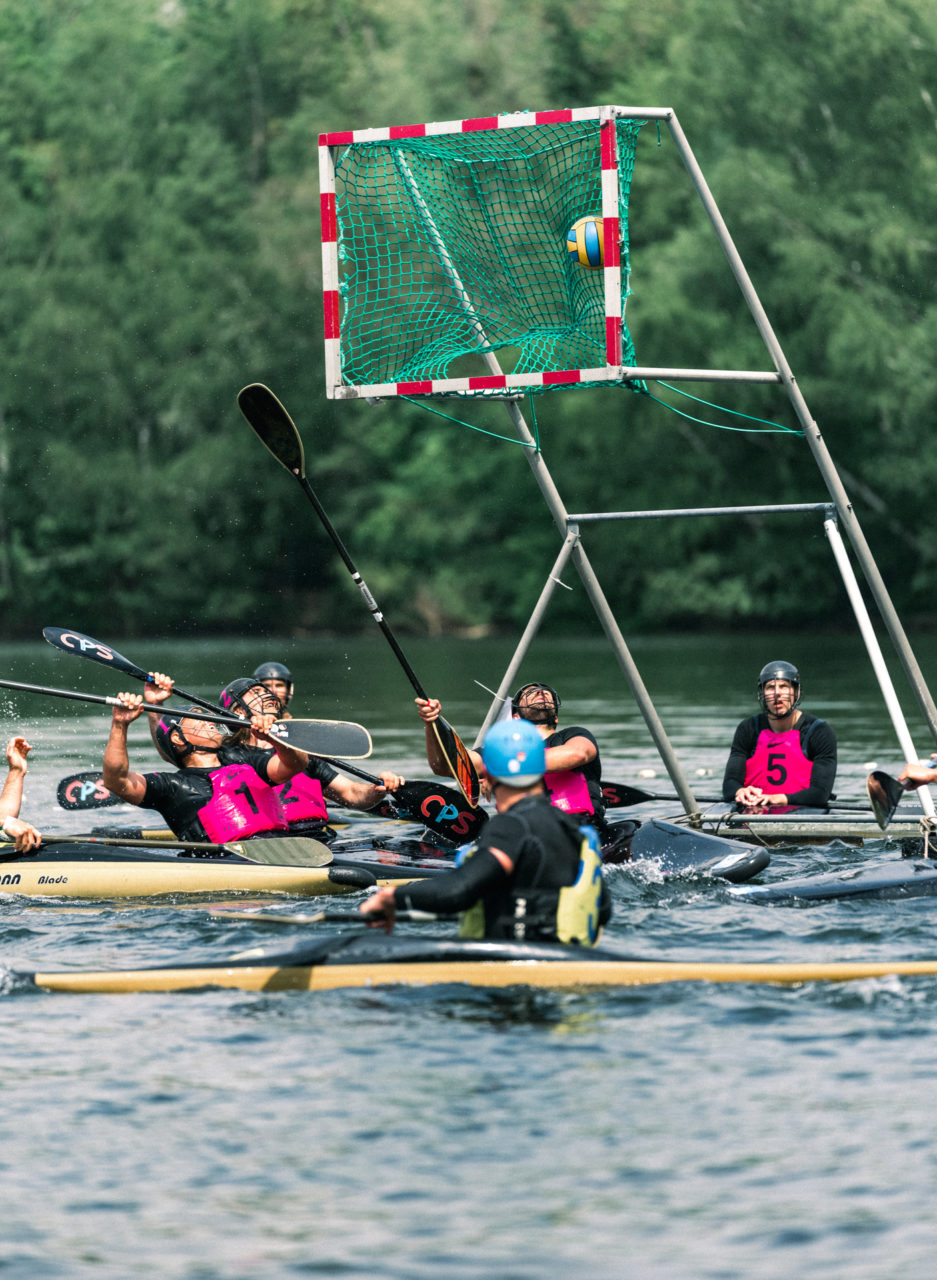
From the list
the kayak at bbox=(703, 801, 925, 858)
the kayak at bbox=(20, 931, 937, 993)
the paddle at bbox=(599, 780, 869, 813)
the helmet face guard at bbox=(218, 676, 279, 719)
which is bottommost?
the kayak at bbox=(20, 931, 937, 993)

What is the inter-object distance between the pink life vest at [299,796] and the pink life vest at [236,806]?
19cm

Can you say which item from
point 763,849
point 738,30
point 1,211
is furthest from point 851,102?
point 763,849

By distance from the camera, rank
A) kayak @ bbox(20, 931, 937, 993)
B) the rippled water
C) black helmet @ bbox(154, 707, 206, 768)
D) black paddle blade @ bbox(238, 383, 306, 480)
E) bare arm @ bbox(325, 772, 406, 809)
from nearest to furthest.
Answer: the rippled water → kayak @ bbox(20, 931, 937, 993) → black helmet @ bbox(154, 707, 206, 768) → bare arm @ bbox(325, 772, 406, 809) → black paddle blade @ bbox(238, 383, 306, 480)

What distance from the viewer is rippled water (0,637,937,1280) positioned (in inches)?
195

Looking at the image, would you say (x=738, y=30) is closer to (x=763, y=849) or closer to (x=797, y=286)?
(x=797, y=286)

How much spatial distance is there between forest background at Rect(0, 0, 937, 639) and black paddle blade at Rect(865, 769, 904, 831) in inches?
981

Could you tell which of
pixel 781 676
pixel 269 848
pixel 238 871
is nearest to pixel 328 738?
pixel 269 848

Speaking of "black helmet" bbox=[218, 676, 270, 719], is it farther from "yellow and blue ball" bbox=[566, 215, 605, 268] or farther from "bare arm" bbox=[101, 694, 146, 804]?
"yellow and blue ball" bbox=[566, 215, 605, 268]

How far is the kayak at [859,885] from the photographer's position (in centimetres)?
895

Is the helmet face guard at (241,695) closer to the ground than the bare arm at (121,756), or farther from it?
farther from it

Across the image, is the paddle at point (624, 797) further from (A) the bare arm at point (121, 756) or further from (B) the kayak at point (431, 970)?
(B) the kayak at point (431, 970)

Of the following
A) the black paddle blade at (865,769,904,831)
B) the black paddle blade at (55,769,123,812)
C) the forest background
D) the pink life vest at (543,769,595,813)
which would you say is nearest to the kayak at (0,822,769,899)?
the pink life vest at (543,769,595,813)

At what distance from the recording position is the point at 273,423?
11.2 meters

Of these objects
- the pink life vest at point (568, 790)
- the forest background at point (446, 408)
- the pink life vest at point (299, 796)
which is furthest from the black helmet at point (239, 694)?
the forest background at point (446, 408)
